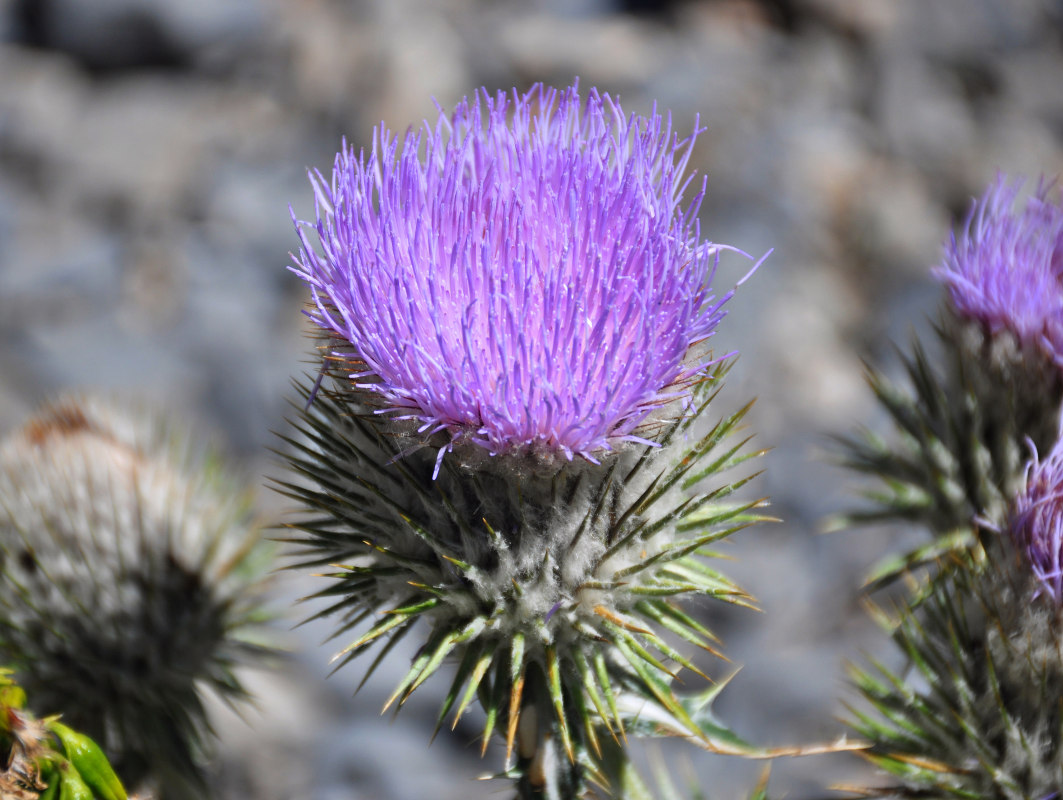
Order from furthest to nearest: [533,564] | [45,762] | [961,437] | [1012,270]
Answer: [961,437] < [1012,270] < [533,564] < [45,762]

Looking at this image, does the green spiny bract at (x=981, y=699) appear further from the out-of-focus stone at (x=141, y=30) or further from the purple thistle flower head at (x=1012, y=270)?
the out-of-focus stone at (x=141, y=30)

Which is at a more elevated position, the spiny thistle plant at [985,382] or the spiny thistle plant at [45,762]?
the spiny thistle plant at [985,382]

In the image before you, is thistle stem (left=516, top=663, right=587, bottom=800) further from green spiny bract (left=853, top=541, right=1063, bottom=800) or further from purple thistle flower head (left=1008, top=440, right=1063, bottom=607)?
purple thistle flower head (left=1008, top=440, right=1063, bottom=607)

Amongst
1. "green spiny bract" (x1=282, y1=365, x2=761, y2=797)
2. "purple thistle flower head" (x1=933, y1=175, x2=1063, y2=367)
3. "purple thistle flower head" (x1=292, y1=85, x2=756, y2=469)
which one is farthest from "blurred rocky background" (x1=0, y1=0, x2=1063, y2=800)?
"purple thistle flower head" (x1=292, y1=85, x2=756, y2=469)

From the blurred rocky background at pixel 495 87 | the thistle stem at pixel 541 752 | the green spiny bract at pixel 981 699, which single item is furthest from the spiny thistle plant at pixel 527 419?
the blurred rocky background at pixel 495 87

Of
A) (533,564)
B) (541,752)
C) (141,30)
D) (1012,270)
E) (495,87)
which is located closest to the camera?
(533,564)

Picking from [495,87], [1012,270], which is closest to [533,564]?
[1012,270]

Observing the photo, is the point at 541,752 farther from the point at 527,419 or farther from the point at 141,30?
the point at 141,30
